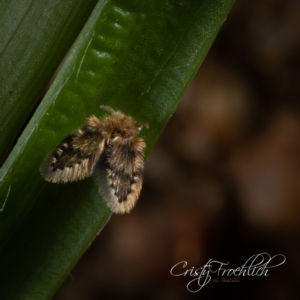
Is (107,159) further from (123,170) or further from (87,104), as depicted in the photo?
→ (87,104)

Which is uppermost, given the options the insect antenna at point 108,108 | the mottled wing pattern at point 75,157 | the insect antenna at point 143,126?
the insect antenna at point 143,126

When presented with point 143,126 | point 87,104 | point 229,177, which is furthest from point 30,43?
point 229,177

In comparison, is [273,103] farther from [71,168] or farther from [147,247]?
[71,168]

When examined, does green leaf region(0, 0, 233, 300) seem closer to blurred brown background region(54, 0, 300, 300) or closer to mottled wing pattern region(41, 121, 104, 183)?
mottled wing pattern region(41, 121, 104, 183)

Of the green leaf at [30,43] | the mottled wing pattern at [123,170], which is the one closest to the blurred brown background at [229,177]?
the mottled wing pattern at [123,170]

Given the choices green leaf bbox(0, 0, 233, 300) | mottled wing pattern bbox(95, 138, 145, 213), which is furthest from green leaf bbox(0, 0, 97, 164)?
mottled wing pattern bbox(95, 138, 145, 213)

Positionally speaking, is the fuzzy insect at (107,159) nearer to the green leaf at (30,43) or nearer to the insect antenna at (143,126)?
the insect antenna at (143,126)
